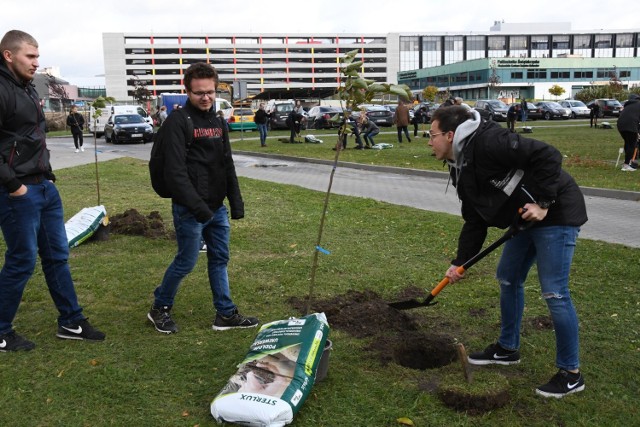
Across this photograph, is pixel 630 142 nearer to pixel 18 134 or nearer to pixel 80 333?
pixel 80 333

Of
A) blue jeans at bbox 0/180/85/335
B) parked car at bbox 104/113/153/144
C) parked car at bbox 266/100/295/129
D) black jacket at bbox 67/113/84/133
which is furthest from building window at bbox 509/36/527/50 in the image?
blue jeans at bbox 0/180/85/335

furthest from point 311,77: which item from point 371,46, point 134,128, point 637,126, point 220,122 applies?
point 220,122

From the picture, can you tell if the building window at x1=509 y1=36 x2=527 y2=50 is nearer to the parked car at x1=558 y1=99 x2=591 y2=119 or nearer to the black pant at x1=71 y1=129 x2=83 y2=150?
the parked car at x1=558 y1=99 x2=591 y2=119

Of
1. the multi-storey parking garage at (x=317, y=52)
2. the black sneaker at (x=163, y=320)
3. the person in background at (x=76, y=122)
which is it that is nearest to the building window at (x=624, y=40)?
the multi-storey parking garage at (x=317, y=52)

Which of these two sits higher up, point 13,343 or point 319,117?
point 319,117

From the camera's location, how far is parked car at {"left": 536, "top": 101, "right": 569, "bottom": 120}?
143 ft

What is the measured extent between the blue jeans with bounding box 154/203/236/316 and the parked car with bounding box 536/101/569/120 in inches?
1711

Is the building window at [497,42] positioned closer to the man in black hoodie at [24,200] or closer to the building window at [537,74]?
the building window at [537,74]

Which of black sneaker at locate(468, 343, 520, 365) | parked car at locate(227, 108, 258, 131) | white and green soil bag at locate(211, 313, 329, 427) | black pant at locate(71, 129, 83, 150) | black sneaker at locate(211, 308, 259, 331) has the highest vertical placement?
parked car at locate(227, 108, 258, 131)

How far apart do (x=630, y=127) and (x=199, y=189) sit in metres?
12.5

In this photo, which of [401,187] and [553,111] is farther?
[553,111]

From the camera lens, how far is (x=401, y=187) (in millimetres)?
13039

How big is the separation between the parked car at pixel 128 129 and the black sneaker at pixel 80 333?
26377 mm

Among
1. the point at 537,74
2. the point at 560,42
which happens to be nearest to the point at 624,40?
the point at 560,42
